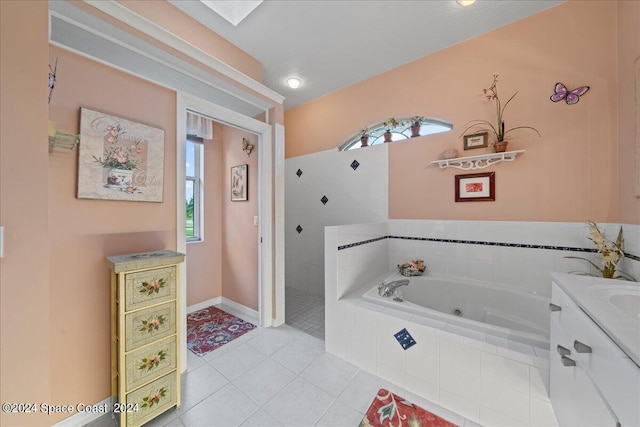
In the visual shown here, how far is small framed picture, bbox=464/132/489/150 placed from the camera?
2076 mm

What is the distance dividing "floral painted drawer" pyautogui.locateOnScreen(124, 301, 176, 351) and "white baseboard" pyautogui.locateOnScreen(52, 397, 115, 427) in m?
0.45

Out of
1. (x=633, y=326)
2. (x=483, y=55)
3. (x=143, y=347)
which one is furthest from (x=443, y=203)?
(x=143, y=347)

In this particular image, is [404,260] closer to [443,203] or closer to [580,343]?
[443,203]

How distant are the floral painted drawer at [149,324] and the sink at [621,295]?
211 cm

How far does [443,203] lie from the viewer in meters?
2.33

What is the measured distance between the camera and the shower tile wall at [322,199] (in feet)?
9.12

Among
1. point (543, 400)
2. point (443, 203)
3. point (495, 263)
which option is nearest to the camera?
point (543, 400)

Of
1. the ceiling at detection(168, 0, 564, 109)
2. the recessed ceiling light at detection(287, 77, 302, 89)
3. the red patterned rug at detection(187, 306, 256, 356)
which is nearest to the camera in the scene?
the ceiling at detection(168, 0, 564, 109)

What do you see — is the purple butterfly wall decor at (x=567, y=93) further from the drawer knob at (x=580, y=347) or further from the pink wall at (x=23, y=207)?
the pink wall at (x=23, y=207)

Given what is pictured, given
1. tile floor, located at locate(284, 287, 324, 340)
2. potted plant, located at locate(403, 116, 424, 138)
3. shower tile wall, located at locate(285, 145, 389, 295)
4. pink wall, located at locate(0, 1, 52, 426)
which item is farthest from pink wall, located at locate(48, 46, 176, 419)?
potted plant, located at locate(403, 116, 424, 138)

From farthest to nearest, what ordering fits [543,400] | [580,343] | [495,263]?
[495,263] → [543,400] → [580,343]

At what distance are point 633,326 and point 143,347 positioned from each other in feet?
6.78

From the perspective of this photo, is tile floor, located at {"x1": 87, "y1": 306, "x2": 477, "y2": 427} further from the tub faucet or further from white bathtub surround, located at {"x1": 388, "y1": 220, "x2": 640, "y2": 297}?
white bathtub surround, located at {"x1": 388, "y1": 220, "x2": 640, "y2": 297}

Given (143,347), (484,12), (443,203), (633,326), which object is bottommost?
(143,347)
